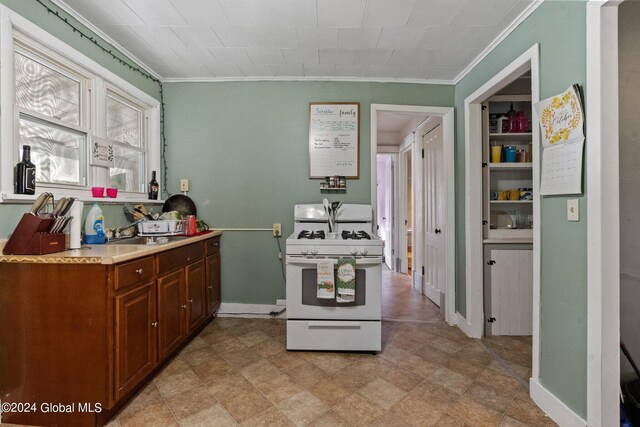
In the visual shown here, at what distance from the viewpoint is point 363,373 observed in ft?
6.23

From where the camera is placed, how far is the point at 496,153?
2469 millimetres

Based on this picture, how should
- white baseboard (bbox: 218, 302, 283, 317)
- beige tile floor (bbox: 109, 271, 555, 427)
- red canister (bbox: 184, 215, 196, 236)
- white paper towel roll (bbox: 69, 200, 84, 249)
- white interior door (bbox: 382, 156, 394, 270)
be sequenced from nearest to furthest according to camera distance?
1. beige tile floor (bbox: 109, 271, 555, 427)
2. white paper towel roll (bbox: 69, 200, 84, 249)
3. red canister (bbox: 184, 215, 196, 236)
4. white baseboard (bbox: 218, 302, 283, 317)
5. white interior door (bbox: 382, 156, 394, 270)

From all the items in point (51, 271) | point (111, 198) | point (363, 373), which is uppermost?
point (111, 198)

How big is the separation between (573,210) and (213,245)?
8.67 feet

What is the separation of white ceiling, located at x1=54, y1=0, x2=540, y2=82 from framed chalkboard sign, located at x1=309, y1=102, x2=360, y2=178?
33 centimetres

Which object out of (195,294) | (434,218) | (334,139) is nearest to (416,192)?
(434,218)

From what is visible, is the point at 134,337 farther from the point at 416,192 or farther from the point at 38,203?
the point at 416,192

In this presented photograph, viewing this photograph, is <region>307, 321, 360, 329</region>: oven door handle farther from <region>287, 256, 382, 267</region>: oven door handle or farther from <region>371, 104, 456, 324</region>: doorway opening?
<region>371, 104, 456, 324</region>: doorway opening

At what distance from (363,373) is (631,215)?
5.96 feet

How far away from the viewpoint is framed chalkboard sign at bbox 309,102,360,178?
2750mm

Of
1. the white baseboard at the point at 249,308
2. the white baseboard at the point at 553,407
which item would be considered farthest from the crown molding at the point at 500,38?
the white baseboard at the point at 249,308

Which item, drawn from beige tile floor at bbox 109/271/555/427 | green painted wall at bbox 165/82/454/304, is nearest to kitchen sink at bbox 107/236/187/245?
green painted wall at bbox 165/82/454/304

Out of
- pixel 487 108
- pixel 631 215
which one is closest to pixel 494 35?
pixel 487 108

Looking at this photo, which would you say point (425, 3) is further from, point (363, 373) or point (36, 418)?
point (36, 418)
